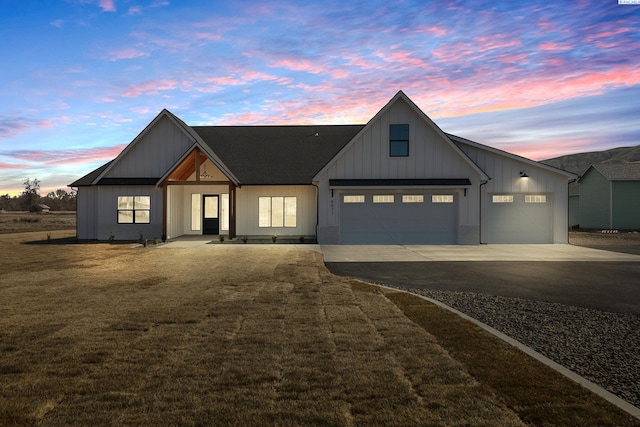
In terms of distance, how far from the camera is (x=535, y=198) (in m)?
22.1

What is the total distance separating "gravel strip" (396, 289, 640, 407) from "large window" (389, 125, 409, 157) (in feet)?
42.9

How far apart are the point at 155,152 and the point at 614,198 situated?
36.5 meters

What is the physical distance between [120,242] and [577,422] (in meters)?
23.6

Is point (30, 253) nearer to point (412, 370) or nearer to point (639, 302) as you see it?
point (412, 370)

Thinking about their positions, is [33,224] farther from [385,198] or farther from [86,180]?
[385,198]

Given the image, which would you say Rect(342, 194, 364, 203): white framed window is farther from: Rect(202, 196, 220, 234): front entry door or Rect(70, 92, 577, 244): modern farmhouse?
Rect(202, 196, 220, 234): front entry door

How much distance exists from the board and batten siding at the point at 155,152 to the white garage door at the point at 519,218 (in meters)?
17.4

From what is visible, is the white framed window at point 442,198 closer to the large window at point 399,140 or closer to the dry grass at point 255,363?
the large window at point 399,140

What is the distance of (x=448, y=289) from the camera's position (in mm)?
10164

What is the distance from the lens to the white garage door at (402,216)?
21.7m

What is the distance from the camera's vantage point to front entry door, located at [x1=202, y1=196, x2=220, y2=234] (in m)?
25.6

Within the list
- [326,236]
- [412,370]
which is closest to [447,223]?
[326,236]

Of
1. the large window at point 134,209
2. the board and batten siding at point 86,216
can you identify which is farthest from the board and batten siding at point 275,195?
the board and batten siding at point 86,216

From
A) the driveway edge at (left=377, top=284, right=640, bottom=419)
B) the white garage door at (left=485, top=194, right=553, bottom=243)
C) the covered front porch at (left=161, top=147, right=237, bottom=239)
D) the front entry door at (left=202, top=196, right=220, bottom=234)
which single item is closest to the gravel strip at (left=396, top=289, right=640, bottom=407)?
the driveway edge at (left=377, top=284, right=640, bottom=419)
